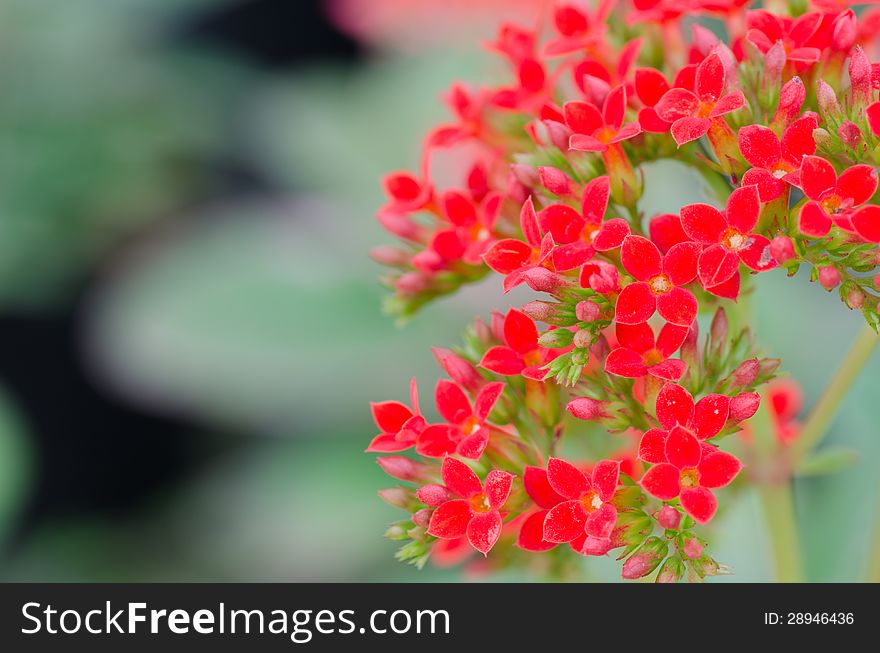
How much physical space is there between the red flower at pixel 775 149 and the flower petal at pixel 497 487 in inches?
10.9

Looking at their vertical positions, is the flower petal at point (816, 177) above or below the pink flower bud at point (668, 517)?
above

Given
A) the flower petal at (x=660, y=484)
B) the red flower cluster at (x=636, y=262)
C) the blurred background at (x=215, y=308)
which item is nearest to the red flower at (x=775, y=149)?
the red flower cluster at (x=636, y=262)

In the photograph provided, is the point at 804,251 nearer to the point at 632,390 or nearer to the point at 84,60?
the point at 632,390

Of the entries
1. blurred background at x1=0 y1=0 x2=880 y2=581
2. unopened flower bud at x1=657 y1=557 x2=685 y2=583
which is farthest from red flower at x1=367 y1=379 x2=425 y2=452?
blurred background at x1=0 y1=0 x2=880 y2=581

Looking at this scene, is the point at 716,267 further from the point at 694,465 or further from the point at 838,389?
the point at 838,389

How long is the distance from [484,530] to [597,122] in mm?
335

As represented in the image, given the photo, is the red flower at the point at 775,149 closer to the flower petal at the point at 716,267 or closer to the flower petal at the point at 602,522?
the flower petal at the point at 716,267

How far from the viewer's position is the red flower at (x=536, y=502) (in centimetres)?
75

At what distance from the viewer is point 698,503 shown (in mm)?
700

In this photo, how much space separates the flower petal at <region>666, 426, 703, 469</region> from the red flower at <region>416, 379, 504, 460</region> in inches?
5.3

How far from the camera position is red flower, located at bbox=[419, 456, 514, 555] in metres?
0.75

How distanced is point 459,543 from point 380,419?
16 cm

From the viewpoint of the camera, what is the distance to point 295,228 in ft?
6.85

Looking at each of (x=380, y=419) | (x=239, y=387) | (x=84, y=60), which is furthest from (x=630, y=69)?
(x=84, y=60)
